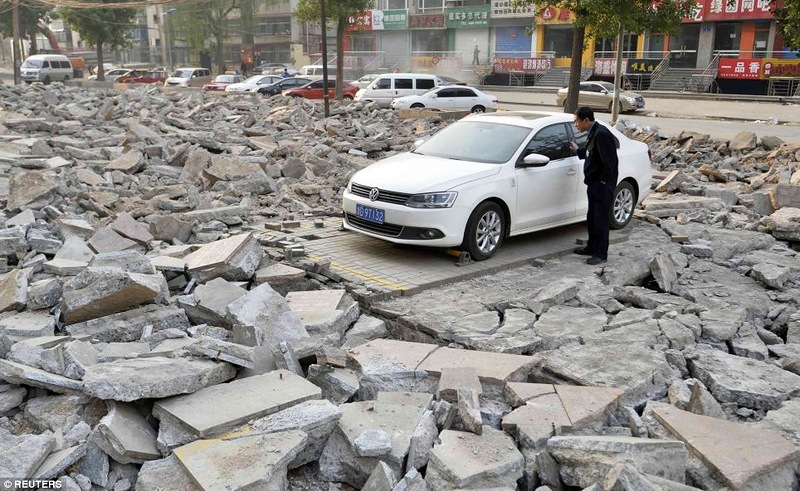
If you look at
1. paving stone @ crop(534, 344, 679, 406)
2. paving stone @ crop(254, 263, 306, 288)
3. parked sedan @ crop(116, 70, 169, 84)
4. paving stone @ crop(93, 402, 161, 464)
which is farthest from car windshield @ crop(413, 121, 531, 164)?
parked sedan @ crop(116, 70, 169, 84)

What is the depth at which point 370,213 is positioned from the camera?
A: 751cm

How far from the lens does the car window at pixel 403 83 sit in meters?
28.5

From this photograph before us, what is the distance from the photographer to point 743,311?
6410mm

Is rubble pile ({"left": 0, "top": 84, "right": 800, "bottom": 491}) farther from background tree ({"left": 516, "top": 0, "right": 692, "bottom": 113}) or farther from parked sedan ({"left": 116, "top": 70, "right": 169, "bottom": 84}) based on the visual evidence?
parked sedan ({"left": 116, "top": 70, "right": 169, "bottom": 84})

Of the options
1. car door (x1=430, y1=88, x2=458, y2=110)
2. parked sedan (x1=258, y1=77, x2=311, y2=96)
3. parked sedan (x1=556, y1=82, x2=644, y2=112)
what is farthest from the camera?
parked sedan (x1=258, y1=77, x2=311, y2=96)

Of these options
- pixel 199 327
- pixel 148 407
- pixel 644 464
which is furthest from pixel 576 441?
pixel 199 327

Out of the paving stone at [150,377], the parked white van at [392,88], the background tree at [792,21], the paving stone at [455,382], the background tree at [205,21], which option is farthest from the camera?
the background tree at [205,21]

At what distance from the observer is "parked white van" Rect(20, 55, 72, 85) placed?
43.8 m

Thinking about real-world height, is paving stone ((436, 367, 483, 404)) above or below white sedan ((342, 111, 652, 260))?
below

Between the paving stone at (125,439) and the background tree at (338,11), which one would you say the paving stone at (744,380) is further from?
the background tree at (338,11)

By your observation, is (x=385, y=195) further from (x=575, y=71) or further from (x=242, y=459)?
(x=575, y=71)

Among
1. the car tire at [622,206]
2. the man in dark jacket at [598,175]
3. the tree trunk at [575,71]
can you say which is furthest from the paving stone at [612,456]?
the tree trunk at [575,71]

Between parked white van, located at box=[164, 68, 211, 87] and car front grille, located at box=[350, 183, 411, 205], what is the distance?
1382 inches

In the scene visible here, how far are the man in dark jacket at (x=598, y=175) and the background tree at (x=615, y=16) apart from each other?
30.7ft
